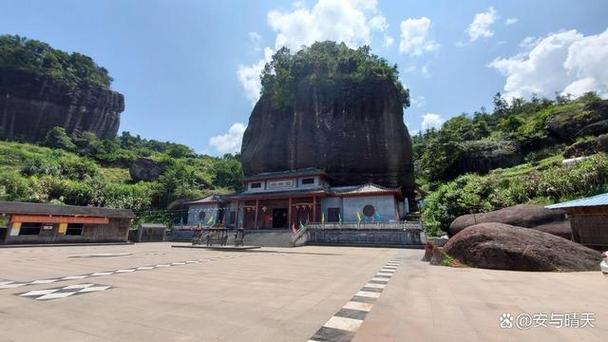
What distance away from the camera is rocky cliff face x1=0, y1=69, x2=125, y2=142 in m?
60.8

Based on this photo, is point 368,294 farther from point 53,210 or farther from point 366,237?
point 53,210

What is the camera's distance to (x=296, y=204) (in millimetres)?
30562

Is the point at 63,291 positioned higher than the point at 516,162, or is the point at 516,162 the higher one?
the point at 516,162

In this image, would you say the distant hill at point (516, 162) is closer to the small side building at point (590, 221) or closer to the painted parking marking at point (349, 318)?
the small side building at point (590, 221)

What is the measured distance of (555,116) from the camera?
38.6 metres

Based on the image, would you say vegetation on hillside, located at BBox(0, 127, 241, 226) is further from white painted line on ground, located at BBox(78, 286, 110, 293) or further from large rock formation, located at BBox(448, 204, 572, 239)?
large rock formation, located at BBox(448, 204, 572, 239)

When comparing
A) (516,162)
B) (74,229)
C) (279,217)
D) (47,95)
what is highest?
(47,95)

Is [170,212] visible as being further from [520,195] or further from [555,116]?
[555,116]

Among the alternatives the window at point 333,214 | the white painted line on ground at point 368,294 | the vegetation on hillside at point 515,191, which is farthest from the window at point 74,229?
the vegetation on hillside at point 515,191

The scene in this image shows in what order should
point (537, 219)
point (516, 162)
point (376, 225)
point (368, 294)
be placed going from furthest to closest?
point (516, 162), point (376, 225), point (537, 219), point (368, 294)

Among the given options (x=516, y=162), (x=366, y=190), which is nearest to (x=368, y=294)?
(x=366, y=190)

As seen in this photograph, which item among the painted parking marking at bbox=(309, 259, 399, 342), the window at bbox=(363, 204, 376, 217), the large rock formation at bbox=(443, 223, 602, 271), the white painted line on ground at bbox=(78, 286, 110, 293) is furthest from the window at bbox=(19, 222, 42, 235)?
the large rock formation at bbox=(443, 223, 602, 271)
